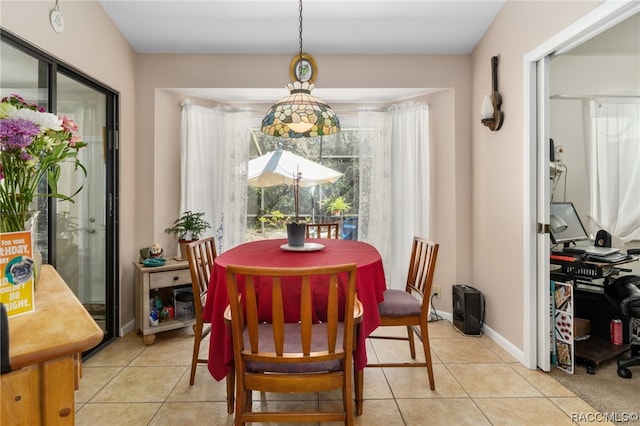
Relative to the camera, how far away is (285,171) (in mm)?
3516

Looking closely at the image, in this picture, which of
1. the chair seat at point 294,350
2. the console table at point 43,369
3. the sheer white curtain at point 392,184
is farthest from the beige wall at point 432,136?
the console table at point 43,369

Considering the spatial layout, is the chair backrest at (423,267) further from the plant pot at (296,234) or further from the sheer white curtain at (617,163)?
the sheer white curtain at (617,163)

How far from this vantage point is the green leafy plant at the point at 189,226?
11.0 ft

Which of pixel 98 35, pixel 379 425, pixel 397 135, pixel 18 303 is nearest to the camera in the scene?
pixel 18 303

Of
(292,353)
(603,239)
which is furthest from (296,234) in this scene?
(603,239)

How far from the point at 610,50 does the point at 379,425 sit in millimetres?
3814

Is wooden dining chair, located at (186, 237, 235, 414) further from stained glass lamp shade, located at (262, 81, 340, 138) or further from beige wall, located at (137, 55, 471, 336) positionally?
beige wall, located at (137, 55, 471, 336)

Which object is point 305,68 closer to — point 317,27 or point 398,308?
point 317,27

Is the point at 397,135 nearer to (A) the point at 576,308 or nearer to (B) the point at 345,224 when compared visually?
(B) the point at 345,224

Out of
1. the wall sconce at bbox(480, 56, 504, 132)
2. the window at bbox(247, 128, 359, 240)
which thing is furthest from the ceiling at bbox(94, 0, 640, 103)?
the window at bbox(247, 128, 359, 240)

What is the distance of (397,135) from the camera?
376cm

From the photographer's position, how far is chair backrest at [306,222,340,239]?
3.47 metres

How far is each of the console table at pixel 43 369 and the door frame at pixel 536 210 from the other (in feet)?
8.81

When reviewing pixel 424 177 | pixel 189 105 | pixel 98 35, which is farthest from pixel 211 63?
pixel 424 177
